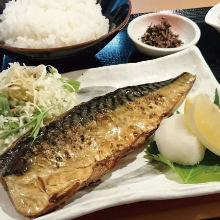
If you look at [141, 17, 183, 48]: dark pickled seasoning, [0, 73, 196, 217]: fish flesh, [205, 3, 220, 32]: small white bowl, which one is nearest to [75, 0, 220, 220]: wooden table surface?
[0, 73, 196, 217]: fish flesh

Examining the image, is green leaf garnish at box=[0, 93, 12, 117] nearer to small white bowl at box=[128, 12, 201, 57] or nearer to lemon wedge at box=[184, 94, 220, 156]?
lemon wedge at box=[184, 94, 220, 156]

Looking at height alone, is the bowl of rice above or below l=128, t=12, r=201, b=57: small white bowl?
above

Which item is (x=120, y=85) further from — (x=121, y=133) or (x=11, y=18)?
(x=11, y=18)

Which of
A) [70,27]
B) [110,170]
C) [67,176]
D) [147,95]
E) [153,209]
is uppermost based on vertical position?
[70,27]

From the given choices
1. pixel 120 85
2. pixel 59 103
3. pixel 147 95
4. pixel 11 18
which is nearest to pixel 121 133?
pixel 147 95

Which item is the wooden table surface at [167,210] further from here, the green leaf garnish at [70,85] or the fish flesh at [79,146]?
the green leaf garnish at [70,85]

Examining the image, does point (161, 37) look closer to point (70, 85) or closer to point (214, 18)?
point (214, 18)
